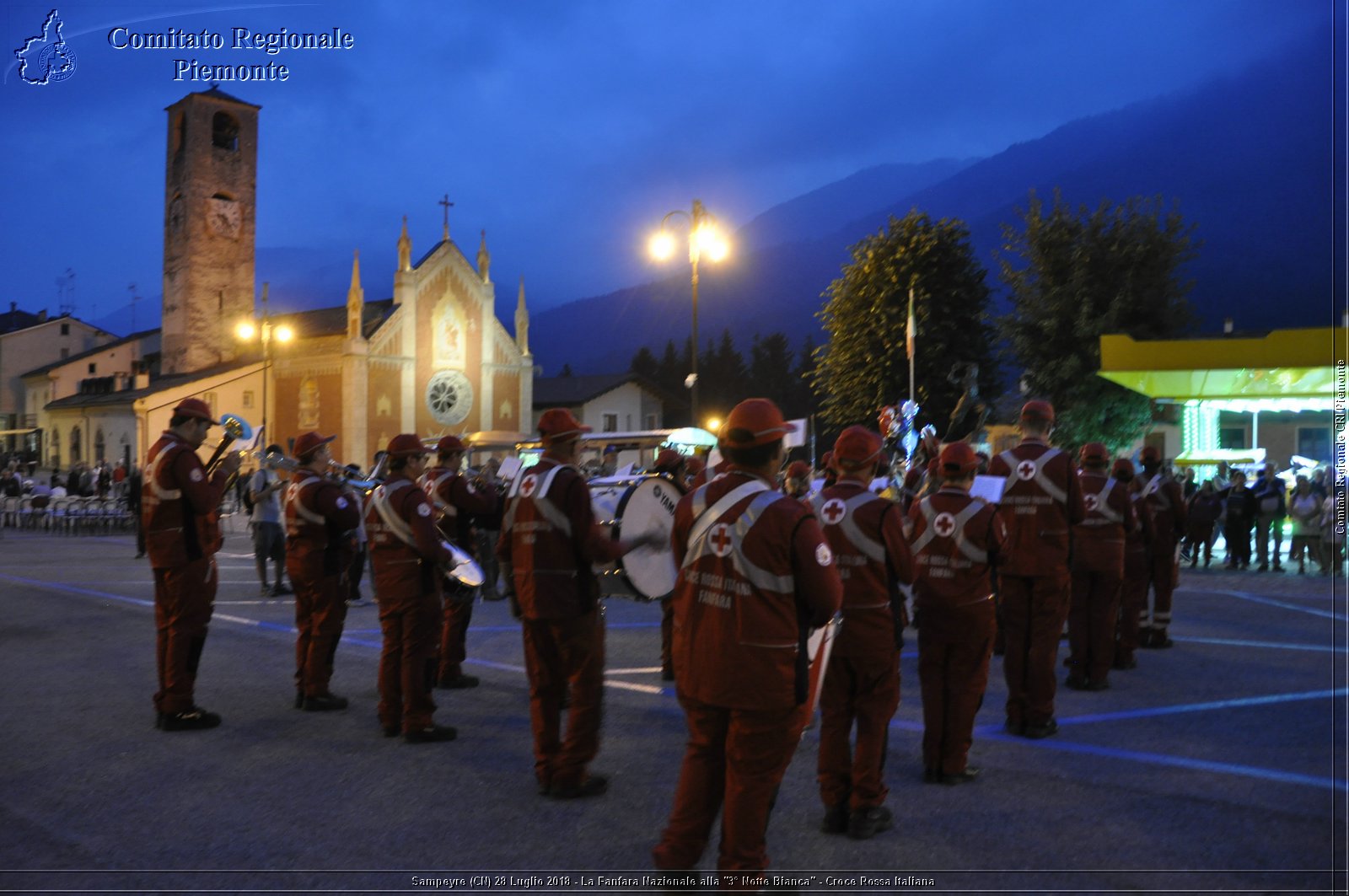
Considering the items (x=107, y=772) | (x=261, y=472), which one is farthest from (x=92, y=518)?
(x=107, y=772)

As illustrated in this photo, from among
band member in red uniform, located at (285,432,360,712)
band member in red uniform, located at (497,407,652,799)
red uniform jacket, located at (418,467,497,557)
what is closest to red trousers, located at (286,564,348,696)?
band member in red uniform, located at (285,432,360,712)

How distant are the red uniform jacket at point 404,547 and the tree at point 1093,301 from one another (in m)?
27.3

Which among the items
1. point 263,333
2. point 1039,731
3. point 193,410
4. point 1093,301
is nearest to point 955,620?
point 1039,731

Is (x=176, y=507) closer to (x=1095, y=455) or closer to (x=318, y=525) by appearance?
(x=318, y=525)

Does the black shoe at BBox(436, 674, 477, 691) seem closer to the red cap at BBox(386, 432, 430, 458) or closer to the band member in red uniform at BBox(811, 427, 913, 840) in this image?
the red cap at BBox(386, 432, 430, 458)

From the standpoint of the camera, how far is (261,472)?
14875 millimetres

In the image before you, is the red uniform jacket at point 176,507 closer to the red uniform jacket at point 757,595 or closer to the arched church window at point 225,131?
the red uniform jacket at point 757,595

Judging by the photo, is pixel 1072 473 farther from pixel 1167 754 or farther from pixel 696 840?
pixel 696 840

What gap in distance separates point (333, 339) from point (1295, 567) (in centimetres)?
4311

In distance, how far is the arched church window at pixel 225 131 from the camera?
5466 centimetres

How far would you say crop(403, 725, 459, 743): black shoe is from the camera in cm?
716

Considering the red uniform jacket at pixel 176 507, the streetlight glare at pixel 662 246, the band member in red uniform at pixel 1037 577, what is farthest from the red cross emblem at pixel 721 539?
the streetlight glare at pixel 662 246

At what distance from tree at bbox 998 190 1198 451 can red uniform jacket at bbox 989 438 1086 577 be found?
2481cm

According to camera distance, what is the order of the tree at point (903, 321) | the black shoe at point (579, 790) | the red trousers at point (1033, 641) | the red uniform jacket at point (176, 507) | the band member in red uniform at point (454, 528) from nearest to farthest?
the black shoe at point (579, 790), the red trousers at point (1033, 641), the red uniform jacket at point (176, 507), the band member in red uniform at point (454, 528), the tree at point (903, 321)
